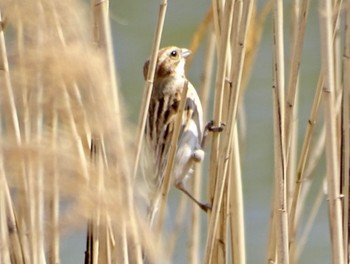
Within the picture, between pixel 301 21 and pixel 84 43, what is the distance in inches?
24.4

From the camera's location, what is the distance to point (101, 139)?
2086mm

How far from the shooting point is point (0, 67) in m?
2.14

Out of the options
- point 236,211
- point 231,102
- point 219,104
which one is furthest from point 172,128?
point 231,102

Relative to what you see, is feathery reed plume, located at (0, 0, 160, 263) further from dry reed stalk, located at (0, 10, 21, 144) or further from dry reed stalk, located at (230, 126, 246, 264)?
dry reed stalk, located at (230, 126, 246, 264)

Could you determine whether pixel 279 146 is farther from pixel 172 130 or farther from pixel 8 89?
pixel 172 130

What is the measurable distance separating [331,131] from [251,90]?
399 cm

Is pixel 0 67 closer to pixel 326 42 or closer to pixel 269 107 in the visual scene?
pixel 326 42

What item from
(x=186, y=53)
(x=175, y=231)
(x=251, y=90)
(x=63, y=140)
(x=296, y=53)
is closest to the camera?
(x=63, y=140)

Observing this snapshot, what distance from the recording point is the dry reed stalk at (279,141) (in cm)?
221

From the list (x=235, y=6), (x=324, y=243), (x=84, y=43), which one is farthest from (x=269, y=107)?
(x=84, y=43)

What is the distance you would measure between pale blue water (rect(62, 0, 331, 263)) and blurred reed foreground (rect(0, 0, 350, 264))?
257 cm

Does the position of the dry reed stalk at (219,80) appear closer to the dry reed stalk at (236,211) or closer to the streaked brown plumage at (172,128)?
the dry reed stalk at (236,211)

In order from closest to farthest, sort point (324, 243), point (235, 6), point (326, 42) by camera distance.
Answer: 1. point (326, 42)
2. point (235, 6)
3. point (324, 243)

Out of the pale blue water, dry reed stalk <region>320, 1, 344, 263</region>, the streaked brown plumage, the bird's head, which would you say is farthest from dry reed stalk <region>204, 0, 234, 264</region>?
the pale blue water
